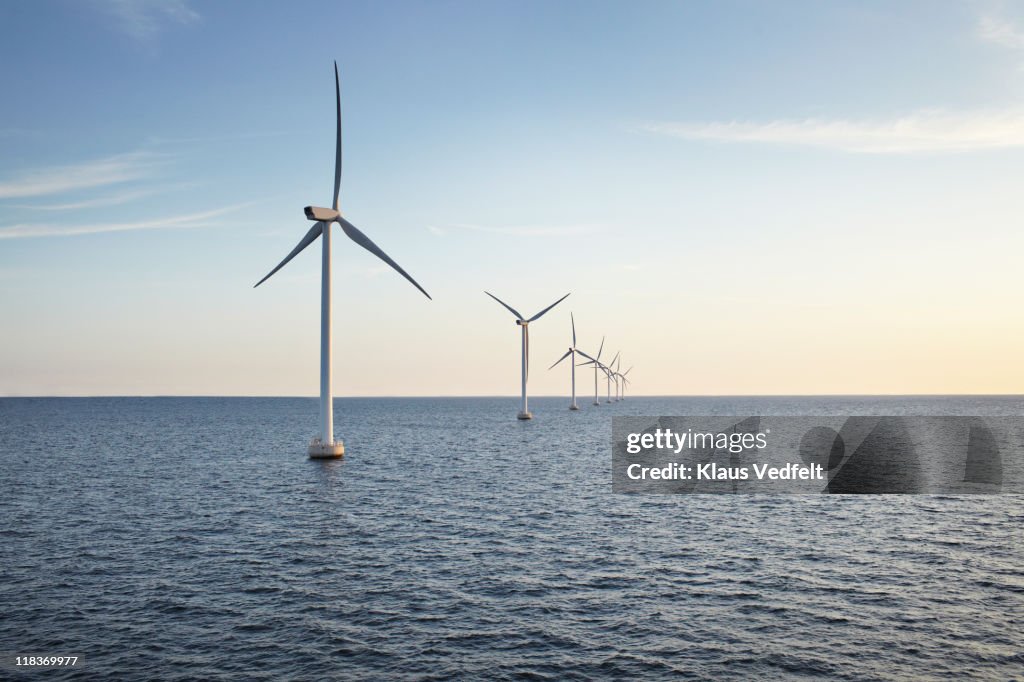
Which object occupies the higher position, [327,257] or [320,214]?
[320,214]

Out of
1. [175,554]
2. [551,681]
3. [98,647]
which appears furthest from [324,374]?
[551,681]

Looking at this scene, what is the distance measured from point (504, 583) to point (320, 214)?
201 feet

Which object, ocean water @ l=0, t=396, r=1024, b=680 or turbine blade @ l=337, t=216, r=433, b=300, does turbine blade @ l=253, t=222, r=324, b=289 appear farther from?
ocean water @ l=0, t=396, r=1024, b=680

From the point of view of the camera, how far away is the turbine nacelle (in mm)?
83688

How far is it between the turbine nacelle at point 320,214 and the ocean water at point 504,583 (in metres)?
32.8

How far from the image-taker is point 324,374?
8294 centimetres

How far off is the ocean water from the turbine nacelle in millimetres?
32759

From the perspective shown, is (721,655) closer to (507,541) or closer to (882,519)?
(507,541)

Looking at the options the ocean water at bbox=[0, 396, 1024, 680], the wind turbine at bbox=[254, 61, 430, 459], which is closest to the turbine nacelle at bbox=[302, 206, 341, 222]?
the wind turbine at bbox=[254, 61, 430, 459]

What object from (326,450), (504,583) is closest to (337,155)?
(326,450)

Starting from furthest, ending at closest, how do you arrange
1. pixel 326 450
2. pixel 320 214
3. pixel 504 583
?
pixel 326 450 < pixel 320 214 < pixel 504 583

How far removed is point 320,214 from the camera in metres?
84.6

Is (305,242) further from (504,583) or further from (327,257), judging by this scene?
(504,583)

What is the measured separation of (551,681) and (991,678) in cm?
1504
